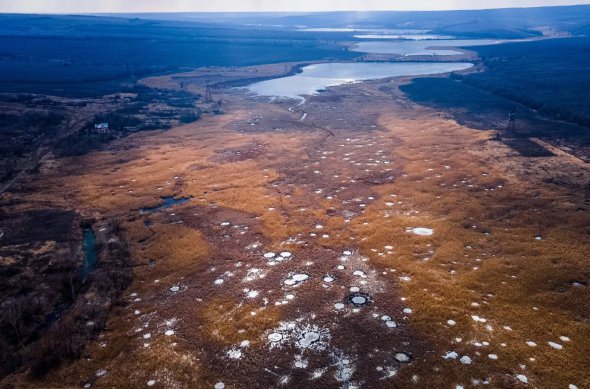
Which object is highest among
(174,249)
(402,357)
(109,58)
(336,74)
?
(109,58)

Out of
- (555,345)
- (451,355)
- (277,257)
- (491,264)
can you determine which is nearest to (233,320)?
(277,257)

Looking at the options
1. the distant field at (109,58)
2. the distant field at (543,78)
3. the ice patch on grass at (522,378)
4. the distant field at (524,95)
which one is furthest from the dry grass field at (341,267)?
the distant field at (109,58)

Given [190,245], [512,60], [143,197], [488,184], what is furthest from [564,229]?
[512,60]

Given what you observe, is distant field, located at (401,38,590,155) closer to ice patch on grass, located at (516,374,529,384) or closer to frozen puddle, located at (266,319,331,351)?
ice patch on grass, located at (516,374,529,384)

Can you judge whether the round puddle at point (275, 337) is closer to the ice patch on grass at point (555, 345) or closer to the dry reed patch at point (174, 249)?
the dry reed patch at point (174, 249)

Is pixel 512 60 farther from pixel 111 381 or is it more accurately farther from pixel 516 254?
pixel 111 381

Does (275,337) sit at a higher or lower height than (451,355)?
lower

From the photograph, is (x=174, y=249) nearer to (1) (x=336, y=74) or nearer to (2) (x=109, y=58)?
(1) (x=336, y=74)
